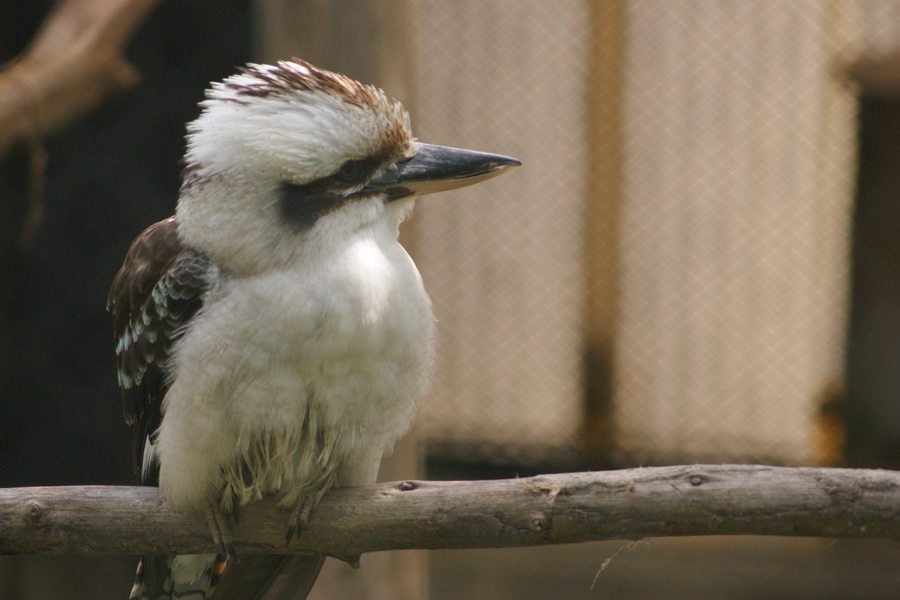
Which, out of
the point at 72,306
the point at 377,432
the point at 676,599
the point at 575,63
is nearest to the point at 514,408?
the point at 676,599

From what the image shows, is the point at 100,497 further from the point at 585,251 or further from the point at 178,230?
the point at 585,251

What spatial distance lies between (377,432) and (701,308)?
80.7 inches

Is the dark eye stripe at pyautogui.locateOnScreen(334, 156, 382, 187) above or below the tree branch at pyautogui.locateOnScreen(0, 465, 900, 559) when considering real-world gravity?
above

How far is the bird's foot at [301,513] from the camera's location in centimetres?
141

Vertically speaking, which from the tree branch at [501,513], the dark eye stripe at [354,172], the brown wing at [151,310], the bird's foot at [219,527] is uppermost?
the dark eye stripe at [354,172]

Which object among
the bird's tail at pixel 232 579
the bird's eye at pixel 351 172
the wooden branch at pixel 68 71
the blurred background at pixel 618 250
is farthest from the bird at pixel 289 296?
the blurred background at pixel 618 250

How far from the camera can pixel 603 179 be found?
10.4 feet

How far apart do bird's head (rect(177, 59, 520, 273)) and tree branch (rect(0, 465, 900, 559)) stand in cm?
38

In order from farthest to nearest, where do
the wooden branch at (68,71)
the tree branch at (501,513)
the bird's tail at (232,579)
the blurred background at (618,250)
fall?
the blurred background at (618,250)
the wooden branch at (68,71)
the bird's tail at (232,579)
the tree branch at (501,513)

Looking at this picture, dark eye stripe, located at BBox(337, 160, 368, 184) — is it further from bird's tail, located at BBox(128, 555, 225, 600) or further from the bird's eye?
bird's tail, located at BBox(128, 555, 225, 600)

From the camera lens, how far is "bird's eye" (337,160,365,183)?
1.37 meters

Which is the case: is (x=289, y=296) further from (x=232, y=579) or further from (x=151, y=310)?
(x=232, y=579)

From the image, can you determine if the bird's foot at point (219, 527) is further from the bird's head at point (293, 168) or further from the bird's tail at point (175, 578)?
the bird's head at point (293, 168)

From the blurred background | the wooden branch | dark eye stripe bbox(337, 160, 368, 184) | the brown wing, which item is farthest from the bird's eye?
the blurred background
